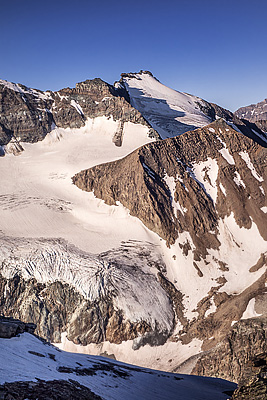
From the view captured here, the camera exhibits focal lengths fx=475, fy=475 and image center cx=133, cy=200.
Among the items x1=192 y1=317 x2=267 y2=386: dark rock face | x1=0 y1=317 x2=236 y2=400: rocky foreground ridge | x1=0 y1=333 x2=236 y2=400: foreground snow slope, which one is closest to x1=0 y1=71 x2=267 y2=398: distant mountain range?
x1=192 y1=317 x2=267 y2=386: dark rock face

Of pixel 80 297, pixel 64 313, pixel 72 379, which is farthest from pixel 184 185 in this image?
pixel 72 379

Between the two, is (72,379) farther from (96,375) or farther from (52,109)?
(52,109)

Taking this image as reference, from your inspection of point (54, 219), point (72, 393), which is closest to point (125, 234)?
point (54, 219)

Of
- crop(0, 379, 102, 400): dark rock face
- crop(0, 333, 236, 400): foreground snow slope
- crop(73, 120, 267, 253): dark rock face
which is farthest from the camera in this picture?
crop(73, 120, 267, 253): dark rock face

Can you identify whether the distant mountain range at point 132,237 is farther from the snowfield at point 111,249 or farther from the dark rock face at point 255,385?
the dark rock face at point 255,385

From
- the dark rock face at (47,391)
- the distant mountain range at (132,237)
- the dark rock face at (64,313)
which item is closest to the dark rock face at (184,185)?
the distant mountain range at (132,237)

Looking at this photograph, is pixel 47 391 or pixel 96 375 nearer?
pixel 47 391

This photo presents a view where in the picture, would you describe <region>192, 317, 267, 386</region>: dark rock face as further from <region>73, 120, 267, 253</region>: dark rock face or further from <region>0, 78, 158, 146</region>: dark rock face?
<region>0, 78, 158, 146</region>: dark rock face
